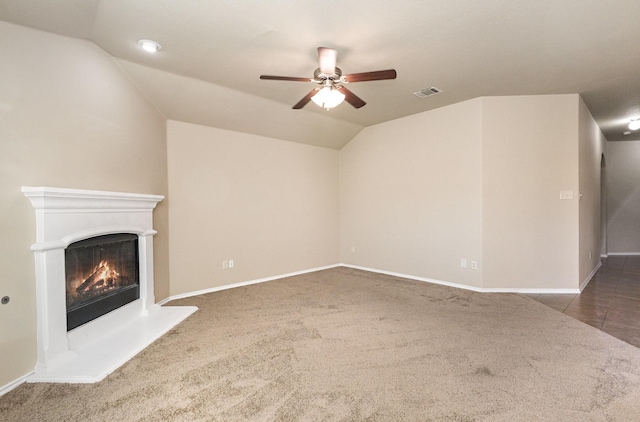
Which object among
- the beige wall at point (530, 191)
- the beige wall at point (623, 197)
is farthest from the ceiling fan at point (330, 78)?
the beige wall at point (623, 197)

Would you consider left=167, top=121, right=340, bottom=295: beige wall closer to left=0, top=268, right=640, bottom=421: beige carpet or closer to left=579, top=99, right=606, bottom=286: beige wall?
left=0, top=268, right=640, bottom=421: beige carpet

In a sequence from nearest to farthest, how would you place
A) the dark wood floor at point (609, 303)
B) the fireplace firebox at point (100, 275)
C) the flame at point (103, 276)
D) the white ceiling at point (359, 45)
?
the white ceiling at point (359, 45)
the fireplace firebox at point (100, 275)
the flame at point (103, 276)
the dark wood floor at point (609, 303)

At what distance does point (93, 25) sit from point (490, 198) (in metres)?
4.73

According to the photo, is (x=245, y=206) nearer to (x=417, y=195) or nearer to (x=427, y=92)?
(x=417, y=195)

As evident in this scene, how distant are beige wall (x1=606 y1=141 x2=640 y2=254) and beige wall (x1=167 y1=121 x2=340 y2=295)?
6.53 metres

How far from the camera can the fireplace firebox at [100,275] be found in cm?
257

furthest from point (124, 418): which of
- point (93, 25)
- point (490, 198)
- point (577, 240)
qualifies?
point (577, 240)

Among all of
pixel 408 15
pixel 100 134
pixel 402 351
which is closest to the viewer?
pixel 408 15

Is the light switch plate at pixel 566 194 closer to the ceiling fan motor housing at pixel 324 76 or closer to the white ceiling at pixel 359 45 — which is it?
the white ceiling at pixel 359 45

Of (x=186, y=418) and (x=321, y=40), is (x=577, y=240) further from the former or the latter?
(x=186, y=418)

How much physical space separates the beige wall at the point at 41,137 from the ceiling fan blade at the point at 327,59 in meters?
2.05

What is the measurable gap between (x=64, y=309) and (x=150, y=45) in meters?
2.31

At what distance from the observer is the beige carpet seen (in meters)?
1.80

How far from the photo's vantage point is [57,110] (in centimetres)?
240
